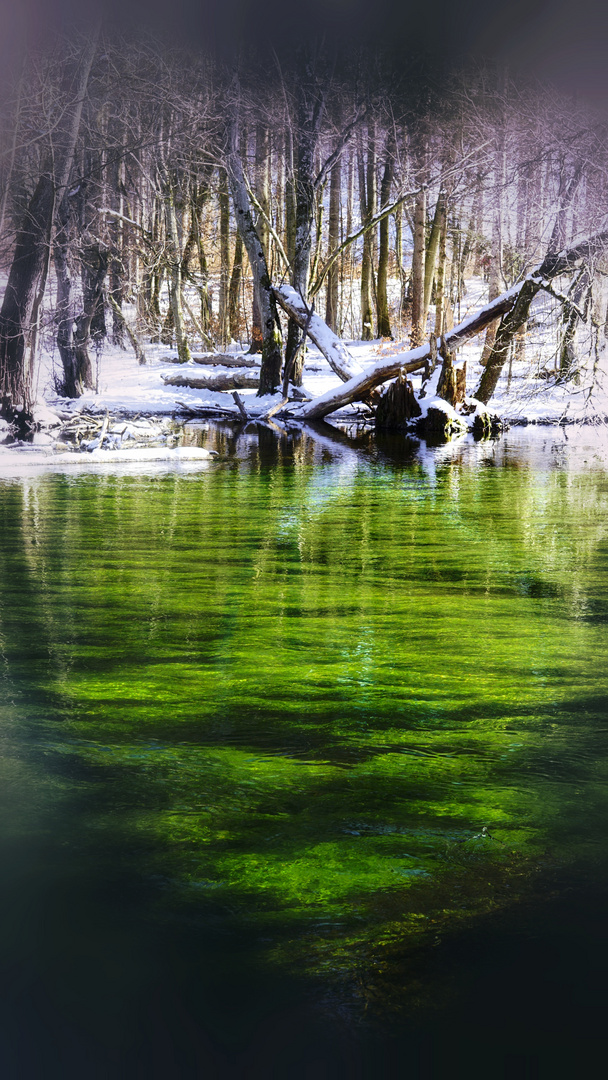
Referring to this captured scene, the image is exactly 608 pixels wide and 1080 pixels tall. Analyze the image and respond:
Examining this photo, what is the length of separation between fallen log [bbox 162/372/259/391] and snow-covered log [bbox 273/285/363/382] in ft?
5.06

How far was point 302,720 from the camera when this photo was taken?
83.0 inches

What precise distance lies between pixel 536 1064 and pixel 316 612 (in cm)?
203

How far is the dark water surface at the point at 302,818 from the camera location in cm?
112

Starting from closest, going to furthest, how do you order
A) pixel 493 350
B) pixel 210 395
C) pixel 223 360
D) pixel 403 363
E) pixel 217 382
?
pixel 493 350
pixel 403 363
pixel 210 395
pixel 217 382
pixel 223 360

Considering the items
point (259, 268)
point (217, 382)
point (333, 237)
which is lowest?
point (217, 382)

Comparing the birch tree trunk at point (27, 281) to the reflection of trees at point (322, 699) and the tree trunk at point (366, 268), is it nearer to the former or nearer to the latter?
the reflection of trees at point (322, 699)

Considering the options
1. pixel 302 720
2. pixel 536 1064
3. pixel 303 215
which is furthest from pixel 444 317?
pixel 536 1064

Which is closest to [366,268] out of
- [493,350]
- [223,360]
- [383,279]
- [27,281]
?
[383,279]

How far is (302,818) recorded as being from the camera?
5.49ft

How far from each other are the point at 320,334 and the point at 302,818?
9.85 m

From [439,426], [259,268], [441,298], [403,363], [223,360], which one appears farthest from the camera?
[441,298]

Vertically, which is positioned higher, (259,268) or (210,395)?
(259,268)

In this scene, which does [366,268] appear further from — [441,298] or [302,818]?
[302,818]

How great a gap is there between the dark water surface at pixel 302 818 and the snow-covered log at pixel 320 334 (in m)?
7.45
